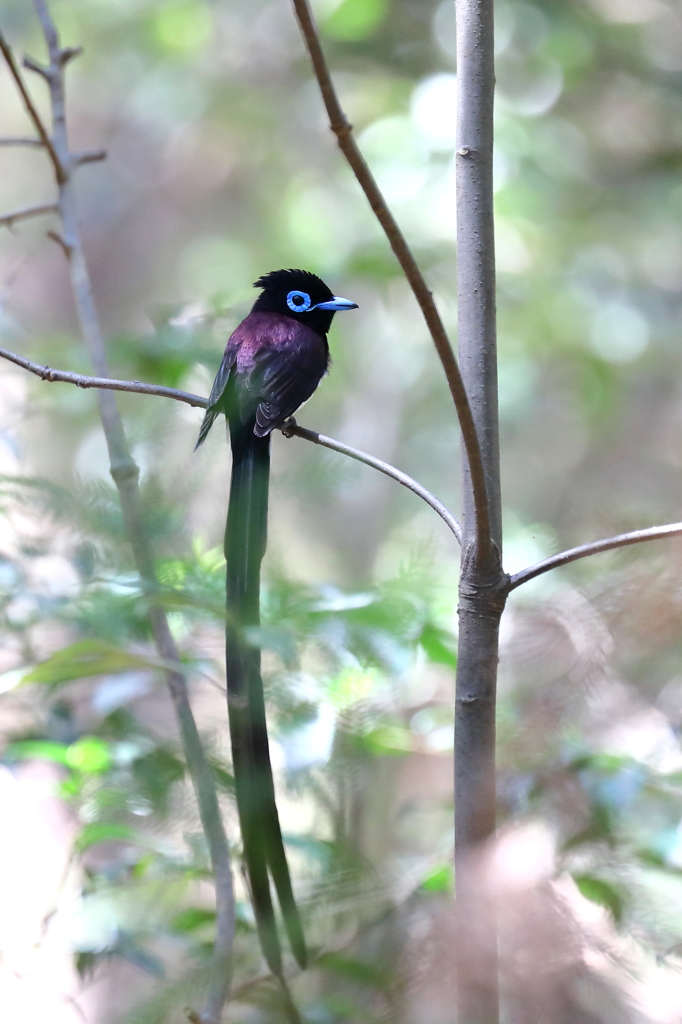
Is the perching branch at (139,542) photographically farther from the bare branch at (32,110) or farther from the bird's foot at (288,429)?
the bird's foot at (288,429)

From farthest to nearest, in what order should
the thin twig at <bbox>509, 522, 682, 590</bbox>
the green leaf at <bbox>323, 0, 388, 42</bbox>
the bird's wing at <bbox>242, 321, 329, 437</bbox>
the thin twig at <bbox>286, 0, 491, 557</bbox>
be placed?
the green leaf at <bbox>323, 0, 388, 42</bbox> < the bird's wing at <bbox>242, 321, 329, 437</bbox> < the thin twig at <bbox>509, 522, 682, 590</bbox> < the thin twig at <bbox>286, 0, 491, 557</bbox>

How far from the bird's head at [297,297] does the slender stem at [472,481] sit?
32.9 inches

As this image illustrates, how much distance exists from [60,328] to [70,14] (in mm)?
1189

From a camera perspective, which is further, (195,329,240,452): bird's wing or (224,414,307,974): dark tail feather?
(195,329,240,452): bird's wing

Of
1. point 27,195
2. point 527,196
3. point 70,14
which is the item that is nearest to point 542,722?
point 527,196

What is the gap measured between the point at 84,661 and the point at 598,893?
53 cm

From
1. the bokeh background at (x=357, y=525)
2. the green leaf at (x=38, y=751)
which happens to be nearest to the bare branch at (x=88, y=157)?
the bokeh background at (x=357, y=525)

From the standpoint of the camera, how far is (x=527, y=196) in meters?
2.97

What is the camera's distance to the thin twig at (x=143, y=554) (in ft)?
2.60

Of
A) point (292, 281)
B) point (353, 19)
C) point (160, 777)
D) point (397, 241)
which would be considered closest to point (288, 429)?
point (292, 281)

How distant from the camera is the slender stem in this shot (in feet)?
2.35

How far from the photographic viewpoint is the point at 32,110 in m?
1.35

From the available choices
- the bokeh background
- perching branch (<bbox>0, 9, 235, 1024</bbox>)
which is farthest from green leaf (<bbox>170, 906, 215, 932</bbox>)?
perching branch (<bbox>0, 9, 235, 1024</bbox>)

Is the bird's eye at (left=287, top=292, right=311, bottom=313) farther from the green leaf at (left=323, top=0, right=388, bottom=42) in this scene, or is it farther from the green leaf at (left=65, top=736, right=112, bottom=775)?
the green leaf at (left=323, top=0, right=388, bottom=42)
